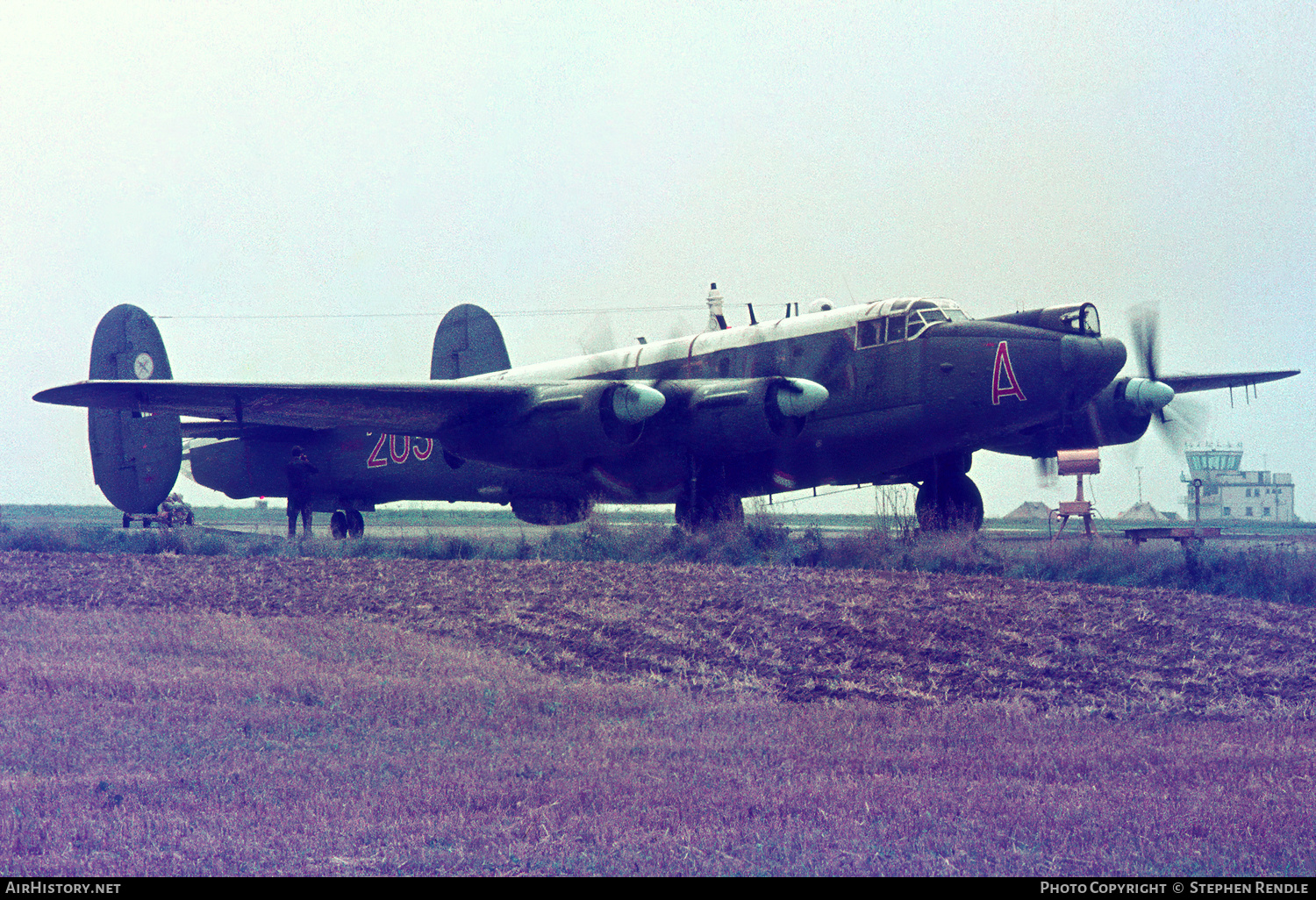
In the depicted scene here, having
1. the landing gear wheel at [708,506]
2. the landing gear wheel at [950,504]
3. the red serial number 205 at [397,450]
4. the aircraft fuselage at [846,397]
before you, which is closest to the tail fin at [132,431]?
the red serial number 205 at [397,450]

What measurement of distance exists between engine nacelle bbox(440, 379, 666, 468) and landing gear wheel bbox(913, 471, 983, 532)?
633 cm

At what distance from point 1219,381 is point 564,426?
52.0ft

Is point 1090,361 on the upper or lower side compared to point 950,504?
upper

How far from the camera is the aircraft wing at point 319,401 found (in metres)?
21.0

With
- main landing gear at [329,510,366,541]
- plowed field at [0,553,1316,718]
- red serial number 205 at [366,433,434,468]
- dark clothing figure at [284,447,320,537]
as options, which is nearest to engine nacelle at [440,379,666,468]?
plowed field at [0,553,1316,718]

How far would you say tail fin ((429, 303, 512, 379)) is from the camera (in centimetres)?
3244

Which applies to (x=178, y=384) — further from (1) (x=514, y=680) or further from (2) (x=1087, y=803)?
(2) (x=1087, y=803)

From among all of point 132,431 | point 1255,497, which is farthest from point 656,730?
point 1255,497

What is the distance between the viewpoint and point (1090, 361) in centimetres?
1923

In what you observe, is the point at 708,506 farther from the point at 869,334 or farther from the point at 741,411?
the point at 869,334

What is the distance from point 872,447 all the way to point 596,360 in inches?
285

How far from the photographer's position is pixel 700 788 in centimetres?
764

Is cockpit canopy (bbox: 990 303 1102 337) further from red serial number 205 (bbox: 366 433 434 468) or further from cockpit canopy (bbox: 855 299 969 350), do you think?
red serial number 205 (bbox: 366 433 434 468)
